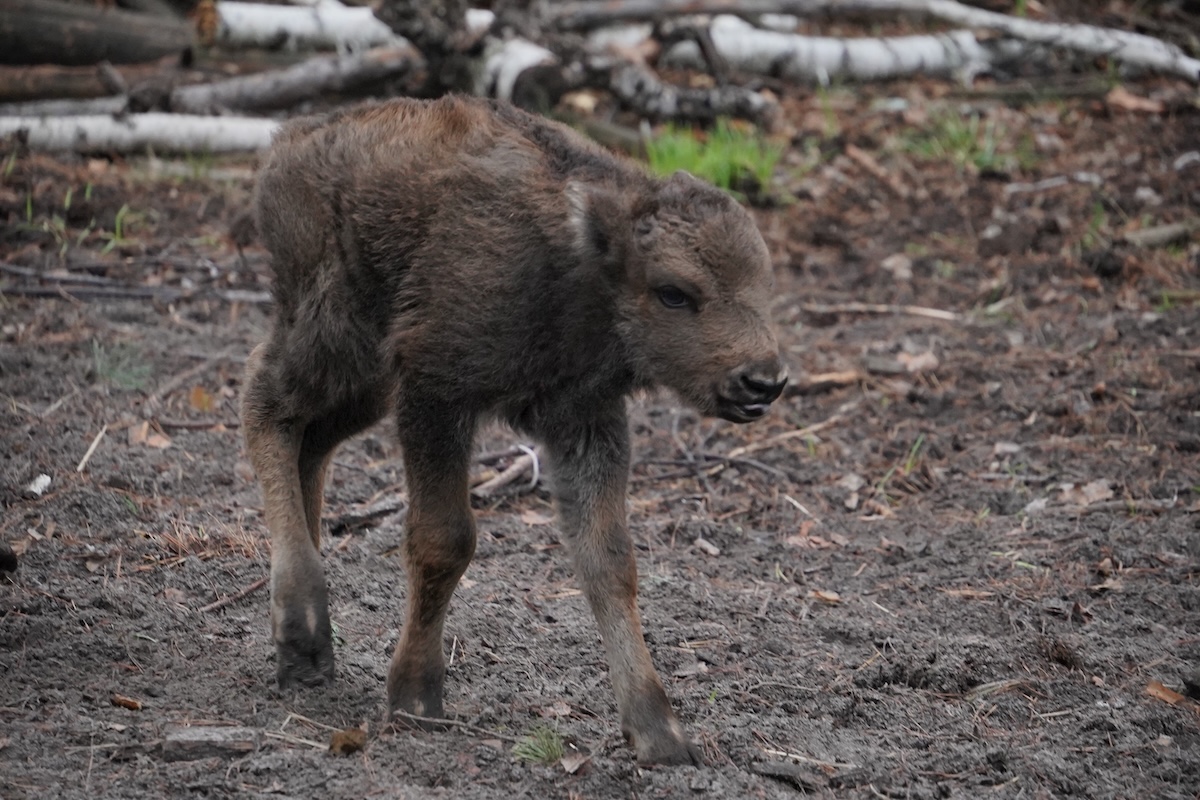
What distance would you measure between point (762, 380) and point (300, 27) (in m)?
9.27

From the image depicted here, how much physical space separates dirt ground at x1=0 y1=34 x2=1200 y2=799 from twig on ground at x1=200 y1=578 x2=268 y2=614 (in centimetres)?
2

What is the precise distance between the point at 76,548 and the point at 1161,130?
10.7 metres

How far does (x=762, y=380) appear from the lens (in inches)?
176

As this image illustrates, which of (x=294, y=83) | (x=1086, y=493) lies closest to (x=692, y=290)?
(x=1086, y=493)

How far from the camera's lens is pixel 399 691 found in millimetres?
4707

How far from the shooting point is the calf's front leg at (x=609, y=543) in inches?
181

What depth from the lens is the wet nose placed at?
4.46 meters

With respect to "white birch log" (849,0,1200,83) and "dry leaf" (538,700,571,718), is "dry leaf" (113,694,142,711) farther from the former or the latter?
"white birch log" (849,0,1200,83)

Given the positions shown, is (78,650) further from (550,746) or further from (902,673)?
(902,673)

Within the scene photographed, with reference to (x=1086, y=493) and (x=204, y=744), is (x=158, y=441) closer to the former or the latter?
(x=204, y=744)

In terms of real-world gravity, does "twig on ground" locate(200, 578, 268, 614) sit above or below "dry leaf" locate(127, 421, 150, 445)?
above

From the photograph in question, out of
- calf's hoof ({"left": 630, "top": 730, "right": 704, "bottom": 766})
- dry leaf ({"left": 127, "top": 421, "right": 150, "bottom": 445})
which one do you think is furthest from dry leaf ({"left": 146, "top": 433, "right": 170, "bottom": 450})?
calf's hoof ({"left": 630, "top": 730, "right": 704, "bottom": 766})

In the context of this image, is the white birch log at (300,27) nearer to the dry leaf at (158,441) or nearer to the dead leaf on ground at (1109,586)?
the dry leaf at (158,441)

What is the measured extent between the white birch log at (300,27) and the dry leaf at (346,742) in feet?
29.1
